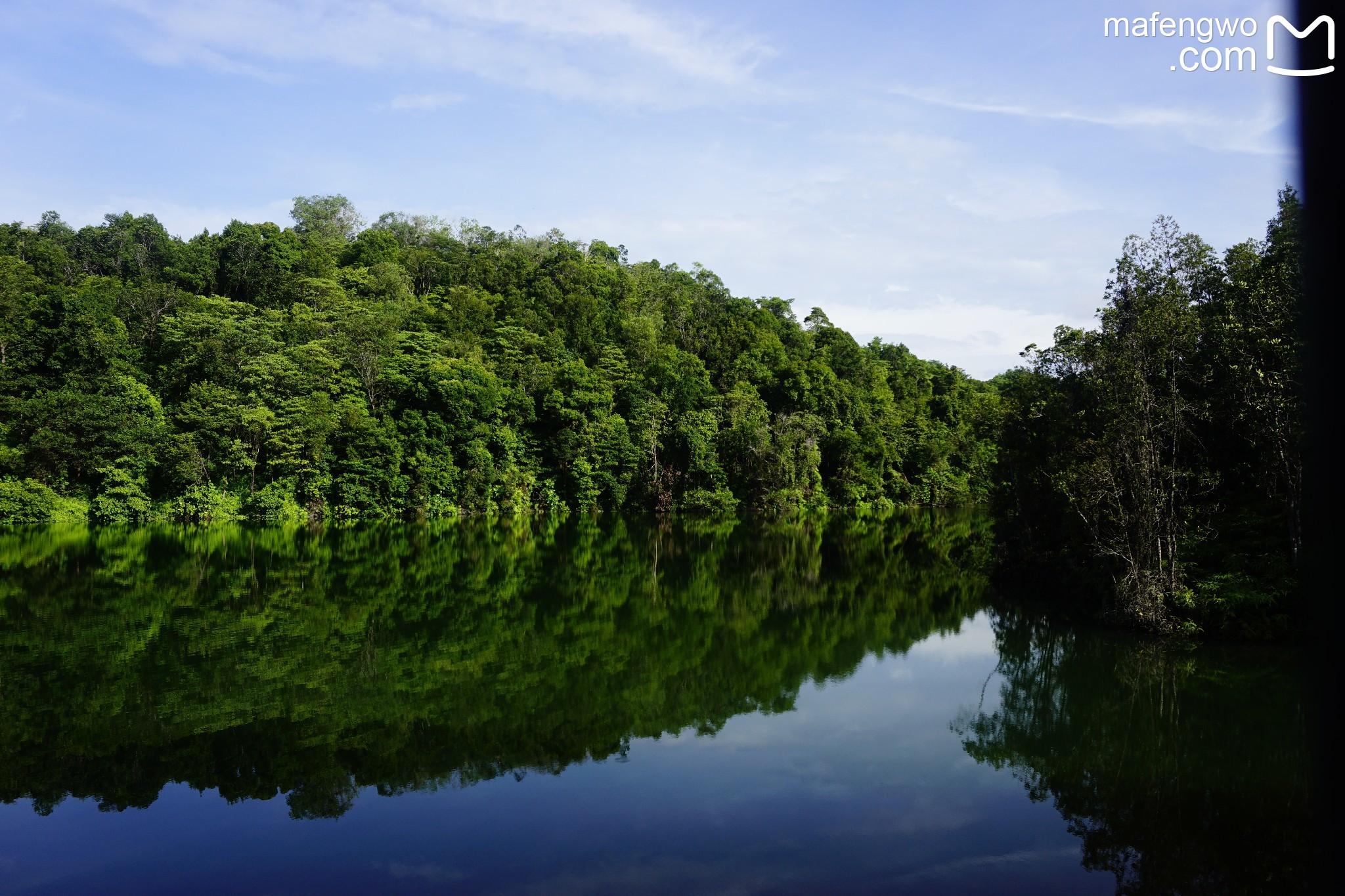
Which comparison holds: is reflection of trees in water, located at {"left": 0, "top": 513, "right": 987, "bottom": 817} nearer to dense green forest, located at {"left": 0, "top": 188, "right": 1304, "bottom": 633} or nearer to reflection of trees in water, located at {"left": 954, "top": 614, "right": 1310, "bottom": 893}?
reflection of trees in water, located at {"left": 954, "top": 614, "right": 1310, "bottom": 893}

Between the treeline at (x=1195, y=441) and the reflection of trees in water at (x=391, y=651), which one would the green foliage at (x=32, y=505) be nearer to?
the reflection of trees in water at (x=391, y=651)

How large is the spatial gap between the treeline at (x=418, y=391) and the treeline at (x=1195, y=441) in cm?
770

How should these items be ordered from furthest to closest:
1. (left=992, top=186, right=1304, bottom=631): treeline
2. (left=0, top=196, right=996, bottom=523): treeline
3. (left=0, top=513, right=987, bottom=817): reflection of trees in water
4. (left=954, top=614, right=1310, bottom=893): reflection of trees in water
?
1. (left=0, top=196, right=996, bottom=523): treeline
2. (left=992, top=186, right=1304, bottom=631): treeline
3. (left=0, top=513, right=987, bottom=817): reflection of trees in water
4. (left=954, top=614, right=1310, bottom=893): reflection of trees in water

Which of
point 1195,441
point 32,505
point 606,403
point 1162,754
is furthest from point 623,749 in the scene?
point 606,403

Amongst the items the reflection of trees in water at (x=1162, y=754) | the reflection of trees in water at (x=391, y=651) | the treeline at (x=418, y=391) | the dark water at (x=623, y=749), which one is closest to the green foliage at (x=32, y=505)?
the treeline at (x=418, y=391)

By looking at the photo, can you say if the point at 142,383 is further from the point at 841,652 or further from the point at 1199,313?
the point at 1199,313

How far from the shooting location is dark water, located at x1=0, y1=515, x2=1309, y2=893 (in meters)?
6.47

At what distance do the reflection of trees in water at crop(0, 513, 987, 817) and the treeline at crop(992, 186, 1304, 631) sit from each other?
136 inches

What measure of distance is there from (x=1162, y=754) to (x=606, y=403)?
35.2 metres

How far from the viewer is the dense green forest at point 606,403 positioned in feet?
44.3

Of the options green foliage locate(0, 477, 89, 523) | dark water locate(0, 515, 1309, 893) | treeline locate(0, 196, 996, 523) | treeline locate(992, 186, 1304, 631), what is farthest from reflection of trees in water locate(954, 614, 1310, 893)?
green foliage locate(0, 477, 89, 523)

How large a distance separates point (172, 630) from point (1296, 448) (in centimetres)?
1747

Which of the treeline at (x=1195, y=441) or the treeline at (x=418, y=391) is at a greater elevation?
the treeline at (x=418, y=391)

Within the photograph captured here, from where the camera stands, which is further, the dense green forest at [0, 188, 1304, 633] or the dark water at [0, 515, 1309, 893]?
the dense green forest at [0, 188, 1304, 633]
